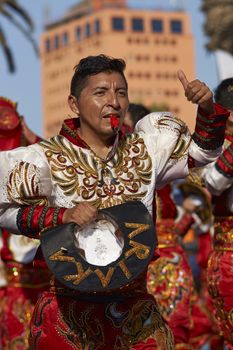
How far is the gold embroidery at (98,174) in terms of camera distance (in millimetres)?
6129

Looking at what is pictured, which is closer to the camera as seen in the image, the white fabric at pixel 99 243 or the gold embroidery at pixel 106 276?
the gold embroidery at pixel 106 276

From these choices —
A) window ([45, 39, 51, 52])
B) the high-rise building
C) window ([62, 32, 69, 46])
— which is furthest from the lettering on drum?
window ([45, 39, 51, 52])

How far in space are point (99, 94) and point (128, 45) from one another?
97.7 metres

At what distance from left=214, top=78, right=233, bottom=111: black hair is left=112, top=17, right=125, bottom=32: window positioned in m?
94.5

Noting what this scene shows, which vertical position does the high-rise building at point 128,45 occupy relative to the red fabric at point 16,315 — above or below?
below

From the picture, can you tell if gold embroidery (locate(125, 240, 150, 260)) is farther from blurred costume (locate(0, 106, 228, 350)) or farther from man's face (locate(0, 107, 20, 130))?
man's face (locate(0, 107, 20, 130))

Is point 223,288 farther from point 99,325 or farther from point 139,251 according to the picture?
point 139,251

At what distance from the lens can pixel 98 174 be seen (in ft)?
20.2

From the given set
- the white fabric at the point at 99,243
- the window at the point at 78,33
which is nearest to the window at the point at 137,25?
the window at the point at 78,33

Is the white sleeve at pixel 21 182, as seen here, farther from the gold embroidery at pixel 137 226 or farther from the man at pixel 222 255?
the man at pixel 222 255

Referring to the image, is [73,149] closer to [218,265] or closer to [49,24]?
[218,265]

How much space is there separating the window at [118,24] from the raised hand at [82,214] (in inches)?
3819

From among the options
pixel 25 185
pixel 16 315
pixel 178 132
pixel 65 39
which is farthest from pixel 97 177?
pixel 65 39

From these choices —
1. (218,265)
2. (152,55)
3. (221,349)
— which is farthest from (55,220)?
(152,55)
